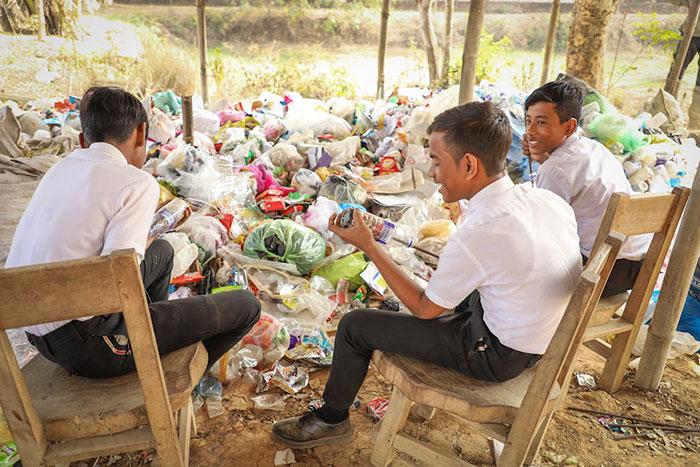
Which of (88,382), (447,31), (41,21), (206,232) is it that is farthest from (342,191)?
(41,21)

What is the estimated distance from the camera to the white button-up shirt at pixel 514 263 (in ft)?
5.04

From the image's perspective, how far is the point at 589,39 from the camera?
602cm

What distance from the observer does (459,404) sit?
64.0 inches

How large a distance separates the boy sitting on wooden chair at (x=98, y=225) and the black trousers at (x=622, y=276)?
75.0 inches

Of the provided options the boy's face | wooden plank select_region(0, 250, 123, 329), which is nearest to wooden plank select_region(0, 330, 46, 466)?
wooden plank select_region(0, 250, 123, 329)

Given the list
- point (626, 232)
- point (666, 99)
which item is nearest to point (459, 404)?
point (626, 232)

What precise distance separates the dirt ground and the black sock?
0.16m

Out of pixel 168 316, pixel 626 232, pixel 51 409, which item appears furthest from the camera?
pixel 626 232

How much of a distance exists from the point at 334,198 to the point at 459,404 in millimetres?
2474

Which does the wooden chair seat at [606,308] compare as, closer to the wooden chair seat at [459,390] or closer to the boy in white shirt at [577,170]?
the boy in white shirt at [577,170]

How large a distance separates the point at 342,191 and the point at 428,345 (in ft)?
7.56

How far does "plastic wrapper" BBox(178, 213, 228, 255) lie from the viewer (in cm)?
326

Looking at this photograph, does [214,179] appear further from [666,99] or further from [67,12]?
[67,12]

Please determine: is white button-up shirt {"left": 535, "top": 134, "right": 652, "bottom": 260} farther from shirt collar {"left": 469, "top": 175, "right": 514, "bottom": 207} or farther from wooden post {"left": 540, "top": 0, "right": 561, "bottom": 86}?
wooden post {"left": 540, "top": 0, "right": 561, "bottom": 86}
